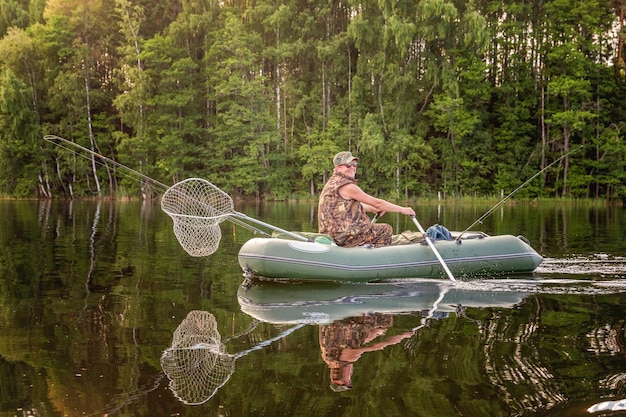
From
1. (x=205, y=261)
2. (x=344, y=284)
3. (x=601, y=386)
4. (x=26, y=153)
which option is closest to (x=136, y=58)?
(x=26, y=153)

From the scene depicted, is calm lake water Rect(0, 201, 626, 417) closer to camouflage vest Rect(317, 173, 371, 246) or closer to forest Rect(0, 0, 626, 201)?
camouflage vest Rect(317, 173, 371, 246)

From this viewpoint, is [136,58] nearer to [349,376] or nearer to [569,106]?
[569,106]

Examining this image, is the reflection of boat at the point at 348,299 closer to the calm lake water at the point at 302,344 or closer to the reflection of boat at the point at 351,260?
the calm lake water at the point at 302,344

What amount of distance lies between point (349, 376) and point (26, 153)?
3259 cm

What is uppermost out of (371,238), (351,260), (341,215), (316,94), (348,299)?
(316,94)

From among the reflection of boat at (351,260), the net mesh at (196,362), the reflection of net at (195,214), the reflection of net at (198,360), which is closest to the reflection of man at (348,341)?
the reflection of net at (198,360)

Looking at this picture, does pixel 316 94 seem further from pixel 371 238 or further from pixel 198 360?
pixel 198 360

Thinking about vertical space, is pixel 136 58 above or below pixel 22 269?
above

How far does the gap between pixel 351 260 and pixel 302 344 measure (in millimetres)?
2908

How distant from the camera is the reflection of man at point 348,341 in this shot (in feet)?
14.0

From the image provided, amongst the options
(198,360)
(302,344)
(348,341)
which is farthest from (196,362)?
(348,341)

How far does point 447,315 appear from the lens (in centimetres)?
607

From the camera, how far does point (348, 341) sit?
5086 mm

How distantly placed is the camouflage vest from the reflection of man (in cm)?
242
